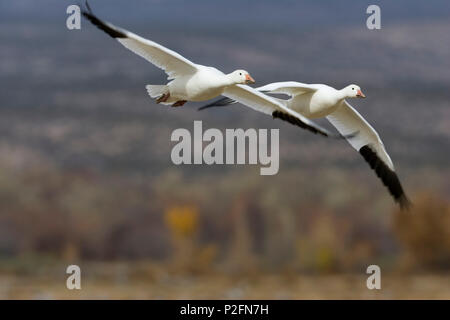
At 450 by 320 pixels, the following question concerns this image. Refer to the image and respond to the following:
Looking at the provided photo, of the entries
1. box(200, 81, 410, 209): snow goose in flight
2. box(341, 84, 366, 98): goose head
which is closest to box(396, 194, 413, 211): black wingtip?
box(200, 81, 410, 209): snow goose in flight

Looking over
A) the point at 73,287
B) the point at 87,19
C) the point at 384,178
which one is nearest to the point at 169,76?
the point at 87,19

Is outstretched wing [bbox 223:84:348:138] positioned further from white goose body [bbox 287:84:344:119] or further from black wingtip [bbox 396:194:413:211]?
black wingtip [bbox 396:194:413:211]

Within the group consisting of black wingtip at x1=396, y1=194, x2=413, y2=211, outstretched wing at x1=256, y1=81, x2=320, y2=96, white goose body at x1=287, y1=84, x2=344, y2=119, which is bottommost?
black wingtip at x1=396, y1=194, x2=413, y2=211

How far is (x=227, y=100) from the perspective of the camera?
20.7 ft

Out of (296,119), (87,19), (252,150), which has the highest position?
(252,150)

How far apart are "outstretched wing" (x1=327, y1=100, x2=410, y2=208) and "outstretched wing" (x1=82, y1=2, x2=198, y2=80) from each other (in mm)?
1144

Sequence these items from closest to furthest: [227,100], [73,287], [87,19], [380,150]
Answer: [87,19], [227,100], [380,150], [73,287]

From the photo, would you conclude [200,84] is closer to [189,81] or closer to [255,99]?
[189,81]

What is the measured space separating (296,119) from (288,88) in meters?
0.39

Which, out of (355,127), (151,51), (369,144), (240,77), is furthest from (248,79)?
(369,144)

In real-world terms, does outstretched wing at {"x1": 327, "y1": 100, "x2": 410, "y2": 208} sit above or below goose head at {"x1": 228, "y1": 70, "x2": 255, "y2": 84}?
A: below

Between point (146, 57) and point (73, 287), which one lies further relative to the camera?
point (73, 287)

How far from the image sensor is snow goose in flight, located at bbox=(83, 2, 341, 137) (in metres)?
5.66

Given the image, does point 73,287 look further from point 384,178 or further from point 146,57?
point 146,57
